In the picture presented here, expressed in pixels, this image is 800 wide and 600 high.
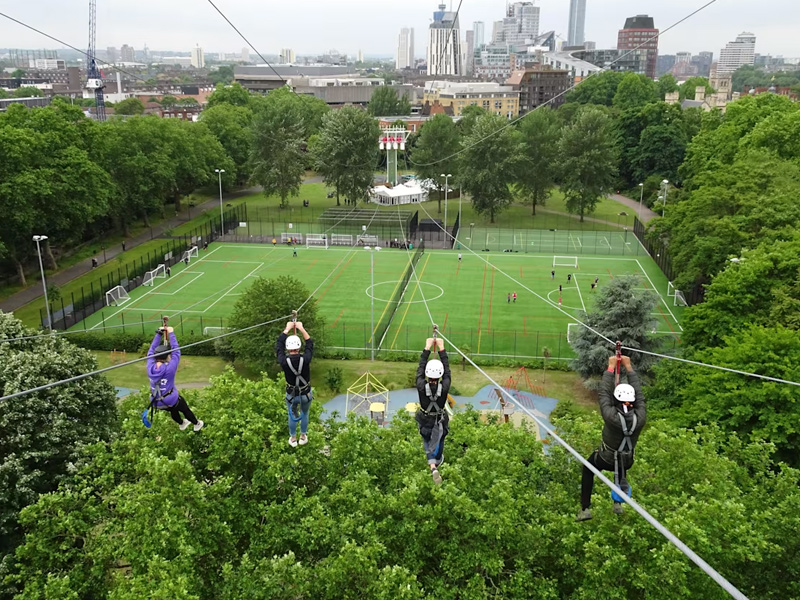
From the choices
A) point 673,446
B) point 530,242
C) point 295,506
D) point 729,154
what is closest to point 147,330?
point 295,506

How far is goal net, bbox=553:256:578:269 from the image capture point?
58466 mm

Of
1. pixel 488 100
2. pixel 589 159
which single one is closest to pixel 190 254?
pixel 589 159

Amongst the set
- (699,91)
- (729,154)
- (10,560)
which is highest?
(699,91)

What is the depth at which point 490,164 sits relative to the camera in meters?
73.5

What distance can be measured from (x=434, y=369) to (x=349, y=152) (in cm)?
6978

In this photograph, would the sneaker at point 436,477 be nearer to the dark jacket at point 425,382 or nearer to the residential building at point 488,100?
the dark jacket at point 425,382

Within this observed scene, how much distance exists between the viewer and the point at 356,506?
13695 mm

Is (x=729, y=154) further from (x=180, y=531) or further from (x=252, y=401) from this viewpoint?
(x=180, y=531)

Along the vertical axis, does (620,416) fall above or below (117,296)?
above

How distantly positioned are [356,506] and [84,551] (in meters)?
5.59

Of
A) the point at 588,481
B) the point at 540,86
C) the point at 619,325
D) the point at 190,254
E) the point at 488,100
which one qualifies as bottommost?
the point at 190,254

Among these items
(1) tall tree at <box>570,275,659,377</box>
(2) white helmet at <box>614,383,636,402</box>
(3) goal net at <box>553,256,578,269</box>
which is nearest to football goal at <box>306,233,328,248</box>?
(3) goal net at <box>553,256,578,269</box>

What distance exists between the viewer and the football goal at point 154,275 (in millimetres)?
52162

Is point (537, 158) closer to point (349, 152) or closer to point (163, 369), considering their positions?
point (349, 152)
